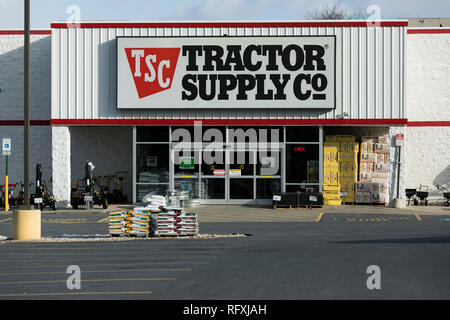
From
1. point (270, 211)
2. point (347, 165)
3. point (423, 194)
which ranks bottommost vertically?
point (270, 211)

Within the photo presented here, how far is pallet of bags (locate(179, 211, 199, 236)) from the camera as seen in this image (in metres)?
20.0

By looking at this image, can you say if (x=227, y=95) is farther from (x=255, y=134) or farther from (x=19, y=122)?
(x=19, y=122)

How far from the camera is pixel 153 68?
31.3 metres

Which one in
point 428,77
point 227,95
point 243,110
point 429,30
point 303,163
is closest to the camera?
point 227,95

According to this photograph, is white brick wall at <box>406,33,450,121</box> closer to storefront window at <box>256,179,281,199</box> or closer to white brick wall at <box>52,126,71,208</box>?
storefront window at <box>256,179,281,199</box>

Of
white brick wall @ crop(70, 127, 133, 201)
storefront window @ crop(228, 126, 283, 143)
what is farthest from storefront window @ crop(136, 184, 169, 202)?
storefront window @ crop(228, 126, 283, 143)

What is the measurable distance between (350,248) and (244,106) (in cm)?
1551

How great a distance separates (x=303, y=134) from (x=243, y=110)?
294 cm

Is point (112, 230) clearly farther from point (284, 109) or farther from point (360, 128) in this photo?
point (360, 128)

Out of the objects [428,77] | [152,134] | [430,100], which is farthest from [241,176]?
[428,77]

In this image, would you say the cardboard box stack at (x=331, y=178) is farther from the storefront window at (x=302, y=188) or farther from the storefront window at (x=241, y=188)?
the storefront window at (x=241, y=188)

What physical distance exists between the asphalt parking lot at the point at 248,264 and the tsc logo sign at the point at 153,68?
967cm

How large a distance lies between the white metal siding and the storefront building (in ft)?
0.15
